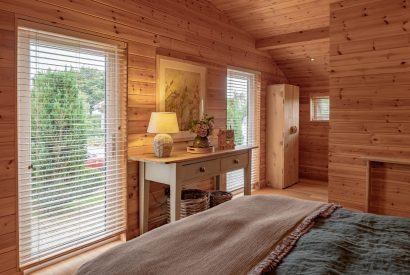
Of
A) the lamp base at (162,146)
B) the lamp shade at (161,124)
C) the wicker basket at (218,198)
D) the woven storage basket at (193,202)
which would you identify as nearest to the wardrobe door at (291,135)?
the wicker basket at (218,198)

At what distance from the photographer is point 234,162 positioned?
3.62 meters

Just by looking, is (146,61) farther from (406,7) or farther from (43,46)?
(406,7)

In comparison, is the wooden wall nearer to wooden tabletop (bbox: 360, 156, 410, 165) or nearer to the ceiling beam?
wooden tabletop (bbox: 360, 156, 410, 165)

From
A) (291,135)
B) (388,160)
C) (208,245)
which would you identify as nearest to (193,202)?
(208,245)

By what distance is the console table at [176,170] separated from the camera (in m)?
2.81

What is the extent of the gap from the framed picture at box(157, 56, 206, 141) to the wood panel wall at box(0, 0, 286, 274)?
96 mm

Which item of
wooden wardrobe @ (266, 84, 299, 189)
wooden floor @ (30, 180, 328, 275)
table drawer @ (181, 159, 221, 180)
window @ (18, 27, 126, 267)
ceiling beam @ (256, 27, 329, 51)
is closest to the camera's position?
window @ (18, 27, 126, 267)

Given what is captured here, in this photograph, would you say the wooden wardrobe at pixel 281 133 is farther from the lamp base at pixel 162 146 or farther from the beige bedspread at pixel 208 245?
the beige bedspread at pixel 208 245

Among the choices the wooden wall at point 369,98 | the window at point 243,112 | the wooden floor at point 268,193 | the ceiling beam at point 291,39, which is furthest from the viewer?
the window at point 243,112

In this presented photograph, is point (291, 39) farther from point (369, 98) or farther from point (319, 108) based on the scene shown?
point (319, 108)

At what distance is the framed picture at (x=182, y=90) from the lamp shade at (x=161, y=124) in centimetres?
36

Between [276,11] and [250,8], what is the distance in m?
0.34

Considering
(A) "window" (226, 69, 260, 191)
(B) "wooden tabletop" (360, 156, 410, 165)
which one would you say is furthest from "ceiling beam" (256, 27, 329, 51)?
(B) "wooden tabletop" (360, 156, 410, 165)

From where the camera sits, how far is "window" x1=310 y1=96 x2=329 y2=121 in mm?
5773
